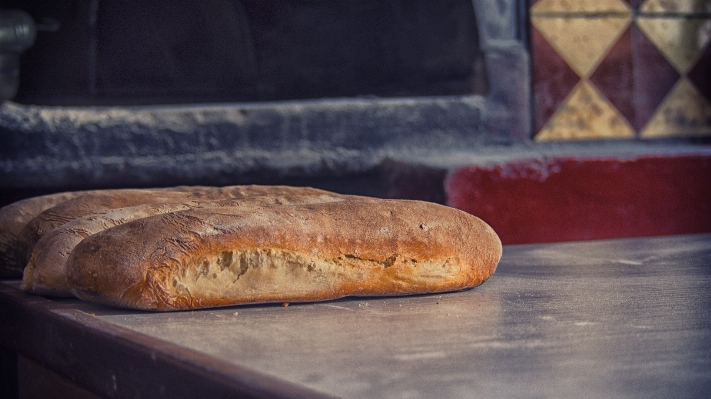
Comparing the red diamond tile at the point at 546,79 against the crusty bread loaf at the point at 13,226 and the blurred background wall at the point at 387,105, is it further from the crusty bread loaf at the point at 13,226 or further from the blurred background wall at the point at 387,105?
the crusty bread loaf at the point at 13,226

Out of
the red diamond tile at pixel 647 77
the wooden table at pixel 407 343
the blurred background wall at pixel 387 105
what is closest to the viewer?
the wooden table at pixel 407 343

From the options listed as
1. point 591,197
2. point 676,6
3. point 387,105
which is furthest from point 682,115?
point 387,105

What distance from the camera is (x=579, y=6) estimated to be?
2.03 metres

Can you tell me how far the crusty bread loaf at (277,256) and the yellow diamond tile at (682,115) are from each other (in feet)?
4.98

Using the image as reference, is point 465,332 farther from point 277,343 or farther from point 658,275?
point 658,275

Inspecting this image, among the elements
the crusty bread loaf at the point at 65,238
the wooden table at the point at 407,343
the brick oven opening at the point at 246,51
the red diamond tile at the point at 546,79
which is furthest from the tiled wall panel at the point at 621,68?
the crusty bread loaf at the point at 65,238

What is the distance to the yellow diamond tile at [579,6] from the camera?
6.50 ft

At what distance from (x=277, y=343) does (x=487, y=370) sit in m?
0.17

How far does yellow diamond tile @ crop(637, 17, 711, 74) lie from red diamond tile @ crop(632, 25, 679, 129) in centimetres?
2

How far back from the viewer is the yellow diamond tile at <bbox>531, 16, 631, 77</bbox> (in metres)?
2.00

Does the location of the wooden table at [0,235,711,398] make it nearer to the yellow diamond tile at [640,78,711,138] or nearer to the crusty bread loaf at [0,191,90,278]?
the crusty bread loaf at [0,191,90,278]

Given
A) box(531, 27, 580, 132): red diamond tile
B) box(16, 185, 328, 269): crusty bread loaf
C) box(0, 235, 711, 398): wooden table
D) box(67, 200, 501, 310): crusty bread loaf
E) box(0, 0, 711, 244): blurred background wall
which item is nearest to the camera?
box(0, 235, 711, 398): wooden table

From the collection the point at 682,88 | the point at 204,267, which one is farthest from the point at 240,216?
the point at 682,88

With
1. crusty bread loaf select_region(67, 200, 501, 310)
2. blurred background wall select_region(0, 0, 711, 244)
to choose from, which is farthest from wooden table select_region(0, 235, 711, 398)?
blurred background wall select_region(0, 0, 711, 244)
